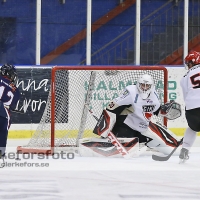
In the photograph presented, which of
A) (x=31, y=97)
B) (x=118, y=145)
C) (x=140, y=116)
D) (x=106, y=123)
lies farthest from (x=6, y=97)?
(x=31, y=97)

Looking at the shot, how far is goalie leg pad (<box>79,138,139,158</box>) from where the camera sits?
6797 millimetres

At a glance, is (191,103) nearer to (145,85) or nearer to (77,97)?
(145,85)

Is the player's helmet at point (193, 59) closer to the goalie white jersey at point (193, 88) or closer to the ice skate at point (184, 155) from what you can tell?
the goalie white jersey at point (193, 88)

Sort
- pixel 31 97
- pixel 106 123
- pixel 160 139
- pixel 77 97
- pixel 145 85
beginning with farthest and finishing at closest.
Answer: pixel 31 97 → pixel 77 97 → pixel 160 139 → pixel 106 123 → pixel 145 85

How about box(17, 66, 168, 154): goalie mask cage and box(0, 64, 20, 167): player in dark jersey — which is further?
box(17, 66, 168, 154): goalie mask cage

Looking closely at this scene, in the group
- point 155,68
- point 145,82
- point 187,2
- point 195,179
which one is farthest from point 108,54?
point 195,179

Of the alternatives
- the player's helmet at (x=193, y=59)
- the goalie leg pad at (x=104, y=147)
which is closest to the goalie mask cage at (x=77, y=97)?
the goalie leg pad at (x=104, y=147)

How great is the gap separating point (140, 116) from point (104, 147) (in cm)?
40

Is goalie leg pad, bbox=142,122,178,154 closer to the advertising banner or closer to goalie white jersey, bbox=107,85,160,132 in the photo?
goalie white jersey, bbox=107,85,160,132

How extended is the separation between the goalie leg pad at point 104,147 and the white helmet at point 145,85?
0.41 m

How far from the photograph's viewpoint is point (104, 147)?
22.4ft

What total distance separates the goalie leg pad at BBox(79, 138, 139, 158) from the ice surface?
0.18m

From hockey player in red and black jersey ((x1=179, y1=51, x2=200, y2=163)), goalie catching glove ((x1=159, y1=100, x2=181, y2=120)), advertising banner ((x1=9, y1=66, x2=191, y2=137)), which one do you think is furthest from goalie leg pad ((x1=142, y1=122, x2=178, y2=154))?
advertising banner ((x1=9, y1=66, x2=191, y2=137))

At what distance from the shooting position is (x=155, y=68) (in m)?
7.32
